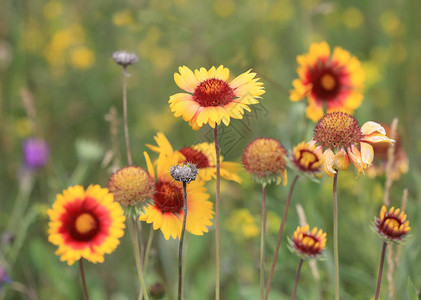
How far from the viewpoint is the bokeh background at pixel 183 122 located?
1306mm

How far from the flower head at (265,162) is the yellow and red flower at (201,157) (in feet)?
0.19

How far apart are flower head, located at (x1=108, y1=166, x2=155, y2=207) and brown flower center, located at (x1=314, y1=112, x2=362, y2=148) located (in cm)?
23

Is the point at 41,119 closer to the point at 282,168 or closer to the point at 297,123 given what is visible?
the point at 297,123

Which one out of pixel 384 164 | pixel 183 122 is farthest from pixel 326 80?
pixel 183 122

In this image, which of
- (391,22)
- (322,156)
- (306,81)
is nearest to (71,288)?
(306,81)

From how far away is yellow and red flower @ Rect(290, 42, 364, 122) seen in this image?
123 centimetres

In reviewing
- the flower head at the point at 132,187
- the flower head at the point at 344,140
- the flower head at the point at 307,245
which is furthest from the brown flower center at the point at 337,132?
the flower head at the point at 132,187

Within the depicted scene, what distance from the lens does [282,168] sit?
68 cm

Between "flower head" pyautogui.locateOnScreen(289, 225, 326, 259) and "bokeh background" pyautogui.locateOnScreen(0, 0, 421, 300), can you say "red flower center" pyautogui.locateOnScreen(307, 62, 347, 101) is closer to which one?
"bokeh background" pyautogui.locateOnScreen(0, 0, 421, 300)

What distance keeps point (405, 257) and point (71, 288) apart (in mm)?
870

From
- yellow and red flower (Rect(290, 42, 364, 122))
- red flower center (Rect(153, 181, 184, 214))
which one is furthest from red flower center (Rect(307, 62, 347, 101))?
red flower center (Rect(153, 181, 184, 214))

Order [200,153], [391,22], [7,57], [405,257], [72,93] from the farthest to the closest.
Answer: [391,22] < [72,93] < [7,57] < [405,257] < [200,153]

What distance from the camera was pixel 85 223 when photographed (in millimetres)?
734

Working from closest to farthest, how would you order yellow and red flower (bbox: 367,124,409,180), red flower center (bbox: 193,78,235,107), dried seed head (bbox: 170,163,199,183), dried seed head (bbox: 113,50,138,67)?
dried seed head (bbox: 170,163,199,183) → red flower center (bbox: 193,78,235,107) → dried seed head (bbox: 113,50,138,67) → yellow and red flower (bbox: 367,124,409,180)
